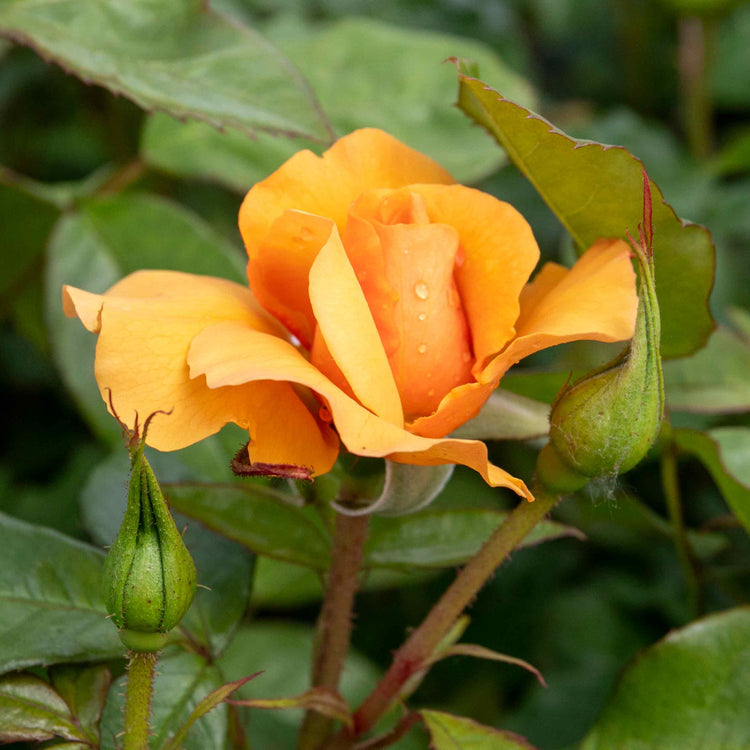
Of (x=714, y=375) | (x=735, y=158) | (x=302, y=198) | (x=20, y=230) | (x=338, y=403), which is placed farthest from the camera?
(x=735, y=158)

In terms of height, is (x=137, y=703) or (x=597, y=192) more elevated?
(x=597, y=192)

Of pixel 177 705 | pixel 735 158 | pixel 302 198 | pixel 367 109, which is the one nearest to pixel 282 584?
pixel 177 705

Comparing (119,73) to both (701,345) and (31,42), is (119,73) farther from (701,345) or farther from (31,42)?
(701,345)

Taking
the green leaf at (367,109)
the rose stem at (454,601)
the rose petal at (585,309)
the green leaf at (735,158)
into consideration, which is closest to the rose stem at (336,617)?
the rose stem at (454,601)

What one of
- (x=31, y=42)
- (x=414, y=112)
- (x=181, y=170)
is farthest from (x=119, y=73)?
(x=414, y=112)

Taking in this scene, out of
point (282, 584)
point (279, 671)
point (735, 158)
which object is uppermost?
point (735, 158)

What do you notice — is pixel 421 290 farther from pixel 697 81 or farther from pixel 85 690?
pixel 697 81

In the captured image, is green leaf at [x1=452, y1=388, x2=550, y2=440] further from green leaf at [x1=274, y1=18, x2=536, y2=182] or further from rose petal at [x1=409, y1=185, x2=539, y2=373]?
green leaf at [x1=274, y1=18, x2=536, y2=182]
